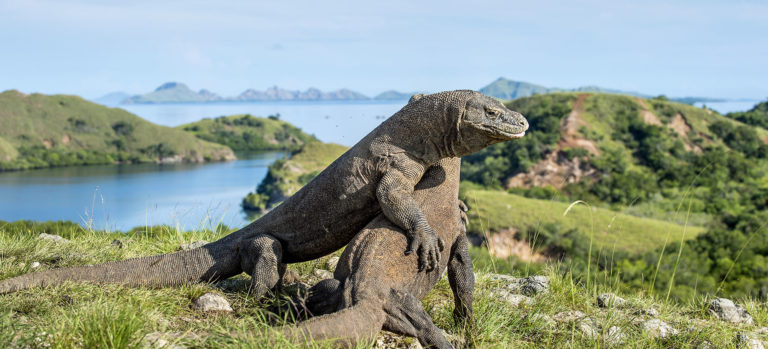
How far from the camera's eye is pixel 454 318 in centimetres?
640

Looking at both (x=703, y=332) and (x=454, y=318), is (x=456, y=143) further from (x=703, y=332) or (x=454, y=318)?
(x=703, y=332)

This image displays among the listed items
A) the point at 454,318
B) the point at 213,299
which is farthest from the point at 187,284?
the point at 454,318

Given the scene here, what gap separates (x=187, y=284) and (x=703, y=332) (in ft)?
19.3

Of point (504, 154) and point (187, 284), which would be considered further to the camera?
point (504, 154)

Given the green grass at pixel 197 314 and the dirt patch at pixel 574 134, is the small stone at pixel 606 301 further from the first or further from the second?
the dirt patch at pixel 574 134

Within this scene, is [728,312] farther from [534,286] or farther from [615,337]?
[615,337]

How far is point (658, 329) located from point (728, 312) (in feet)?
7.83

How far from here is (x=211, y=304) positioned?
6.33 metres

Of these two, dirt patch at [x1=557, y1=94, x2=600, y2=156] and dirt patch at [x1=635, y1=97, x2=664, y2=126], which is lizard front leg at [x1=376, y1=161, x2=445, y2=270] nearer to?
dirt patch at [x1=557, y1=94, x2=600, y2=156]

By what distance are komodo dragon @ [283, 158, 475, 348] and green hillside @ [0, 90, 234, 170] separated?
502ft

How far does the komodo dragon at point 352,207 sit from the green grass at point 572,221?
51037 millimetres

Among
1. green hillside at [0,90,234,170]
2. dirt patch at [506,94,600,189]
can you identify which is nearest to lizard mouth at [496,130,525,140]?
dirt patch at [506,94,600,189]

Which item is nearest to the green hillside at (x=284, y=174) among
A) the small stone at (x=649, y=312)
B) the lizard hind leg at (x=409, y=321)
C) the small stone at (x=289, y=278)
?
the small stone at (x=289, y=278)

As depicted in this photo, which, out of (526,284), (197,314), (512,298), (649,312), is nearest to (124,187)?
(526,284)
